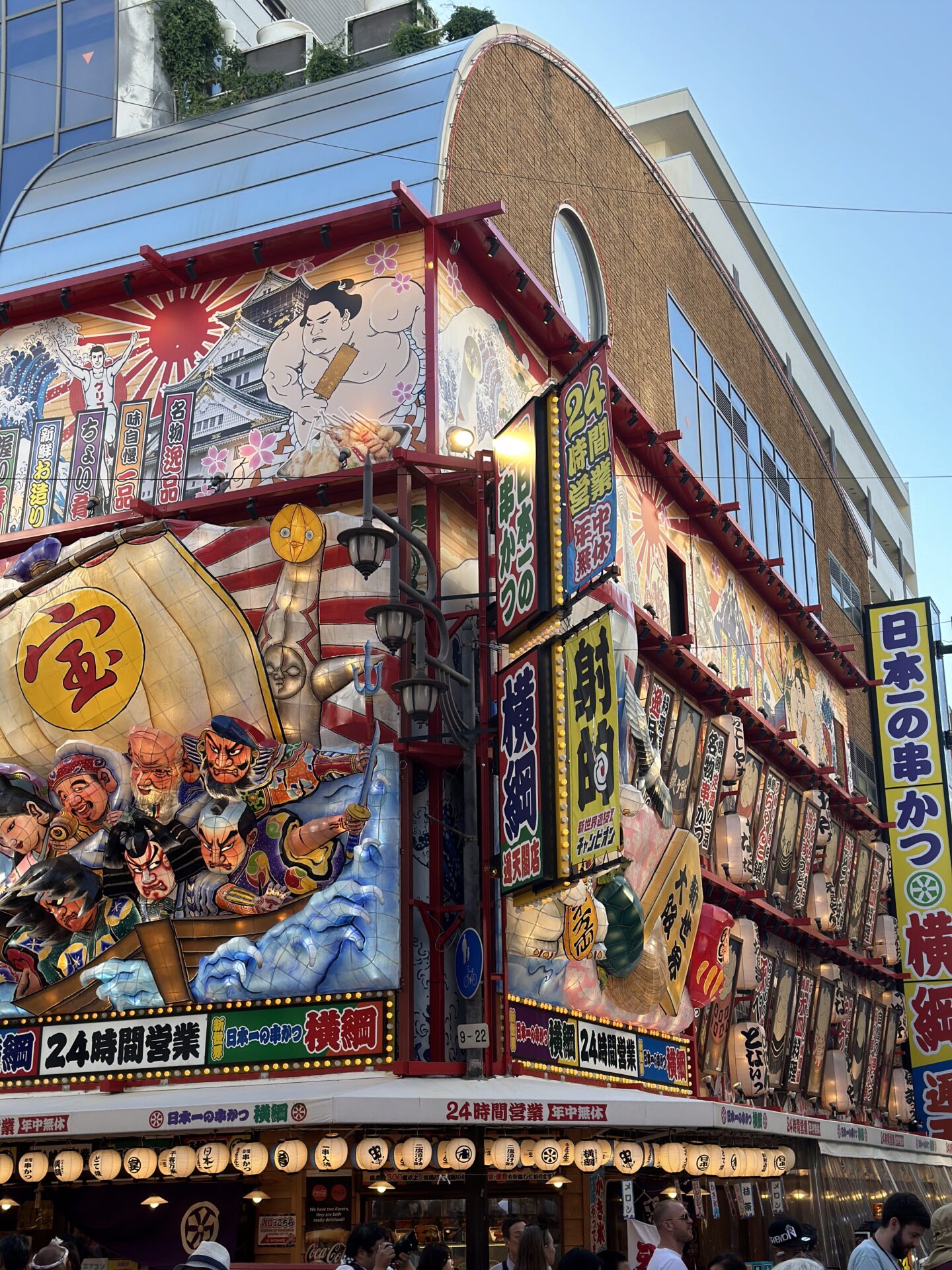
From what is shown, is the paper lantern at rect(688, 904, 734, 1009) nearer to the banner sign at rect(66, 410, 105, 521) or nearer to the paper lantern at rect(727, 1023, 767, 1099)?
the paper lantern at rect(727, 1023, 767, 1099)

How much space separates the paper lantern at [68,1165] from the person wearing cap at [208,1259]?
9.24 m

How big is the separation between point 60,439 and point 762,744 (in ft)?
47.7

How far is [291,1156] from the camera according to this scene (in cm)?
1488

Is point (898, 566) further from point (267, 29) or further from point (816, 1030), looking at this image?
point (267, 29)

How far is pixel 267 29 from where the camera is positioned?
28281 mm

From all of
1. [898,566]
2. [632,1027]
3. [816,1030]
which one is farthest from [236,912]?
[898,566]

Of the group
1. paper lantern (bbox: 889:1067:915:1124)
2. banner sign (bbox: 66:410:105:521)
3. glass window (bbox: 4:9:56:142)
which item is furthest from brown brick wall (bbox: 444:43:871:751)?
paper lantern (bbox: 889:1067:915:1124)

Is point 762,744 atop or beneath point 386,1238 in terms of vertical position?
atop

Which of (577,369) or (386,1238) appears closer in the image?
(386,1238)

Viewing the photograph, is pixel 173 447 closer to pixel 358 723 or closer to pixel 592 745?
pixel 358 723

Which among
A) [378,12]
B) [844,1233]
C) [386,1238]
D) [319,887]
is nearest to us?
[386,1238]

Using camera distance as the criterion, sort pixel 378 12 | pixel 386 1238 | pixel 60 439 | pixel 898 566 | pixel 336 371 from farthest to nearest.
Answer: pixel 898 566, pixel 378 12, pixel 60 439, pixel 336 371, pixel 386 1238

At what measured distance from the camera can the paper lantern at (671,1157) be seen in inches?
710

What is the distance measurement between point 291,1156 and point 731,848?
12.5 meters
